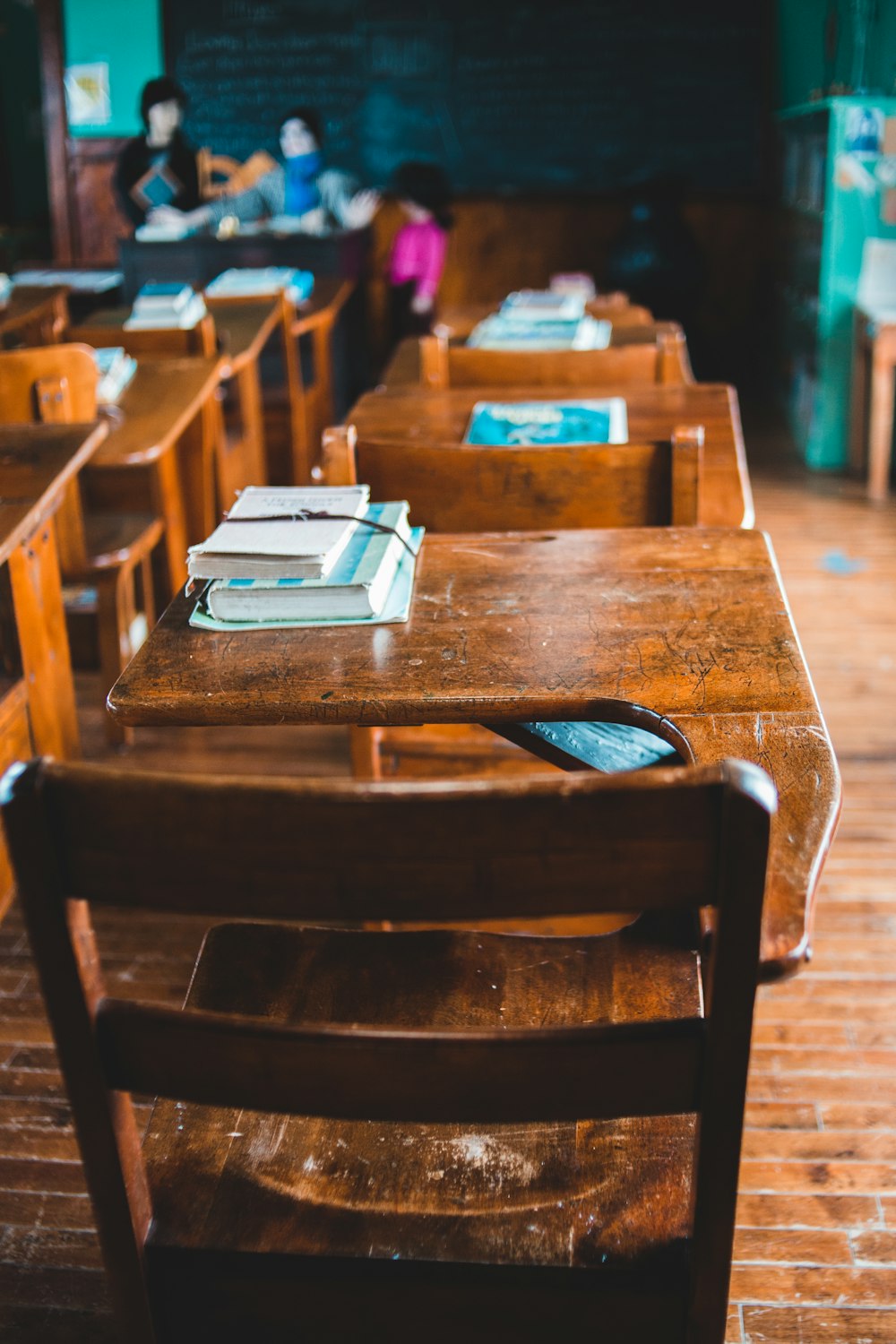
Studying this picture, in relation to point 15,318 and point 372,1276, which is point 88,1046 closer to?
point 372,1276

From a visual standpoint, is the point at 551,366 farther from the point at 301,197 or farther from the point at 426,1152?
the point at 301,197

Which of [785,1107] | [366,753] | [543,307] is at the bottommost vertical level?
[785,1107]

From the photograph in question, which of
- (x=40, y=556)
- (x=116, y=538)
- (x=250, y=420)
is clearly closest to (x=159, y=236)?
(x=250, y=420)

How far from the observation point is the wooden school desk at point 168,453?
8.21ft

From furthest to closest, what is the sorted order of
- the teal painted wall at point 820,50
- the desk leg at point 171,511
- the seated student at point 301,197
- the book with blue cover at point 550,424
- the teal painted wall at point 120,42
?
1. the teal painted wall at point 120,42
2. the seated student at point 301,197
3. the teal painted wall at point 820,50
4. the desk leg at point 171,511
5. the book with blue cover at point 550,424

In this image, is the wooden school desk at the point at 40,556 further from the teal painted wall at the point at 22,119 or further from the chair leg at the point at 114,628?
the teal painted wall at the point at 22,119

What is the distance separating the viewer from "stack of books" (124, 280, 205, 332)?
11.7 ft

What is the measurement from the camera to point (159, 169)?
5.98m

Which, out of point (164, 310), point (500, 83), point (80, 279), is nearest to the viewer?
point (164, 310)

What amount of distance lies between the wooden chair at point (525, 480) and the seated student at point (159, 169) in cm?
486

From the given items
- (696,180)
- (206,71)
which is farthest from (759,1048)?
(206,71)

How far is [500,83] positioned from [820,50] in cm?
170

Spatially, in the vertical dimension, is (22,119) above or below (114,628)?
above

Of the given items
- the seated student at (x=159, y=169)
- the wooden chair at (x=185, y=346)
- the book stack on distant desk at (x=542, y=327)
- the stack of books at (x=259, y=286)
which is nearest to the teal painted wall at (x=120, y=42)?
the seated student at (x=159, y=169)
